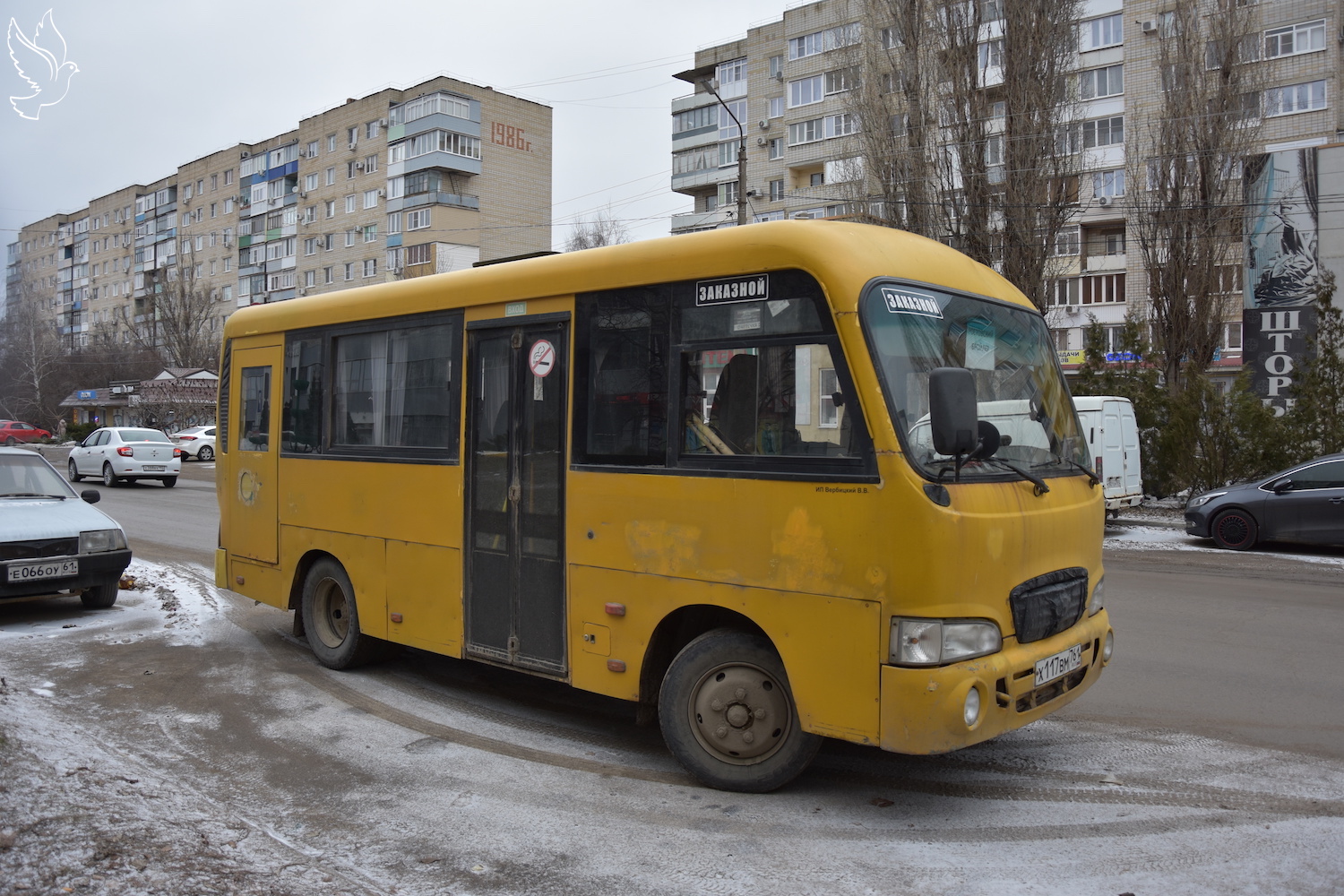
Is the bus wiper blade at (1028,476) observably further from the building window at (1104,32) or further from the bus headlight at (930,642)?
the building window at (1104,32)

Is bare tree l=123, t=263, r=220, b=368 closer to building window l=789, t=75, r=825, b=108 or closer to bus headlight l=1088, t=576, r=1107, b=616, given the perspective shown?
building window l=789, t=75, r=825, b=108

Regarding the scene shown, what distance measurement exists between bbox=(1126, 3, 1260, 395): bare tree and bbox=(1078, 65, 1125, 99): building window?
60.1 ft

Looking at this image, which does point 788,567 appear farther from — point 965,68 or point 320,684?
point 965,68

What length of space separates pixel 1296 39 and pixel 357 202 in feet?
187

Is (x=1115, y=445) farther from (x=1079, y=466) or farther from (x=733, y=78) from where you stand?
Result: (x=733, y=78)

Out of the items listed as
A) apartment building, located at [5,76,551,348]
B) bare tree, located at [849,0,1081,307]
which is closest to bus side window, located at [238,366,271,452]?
bare tree, located at [849,0,1081,307]

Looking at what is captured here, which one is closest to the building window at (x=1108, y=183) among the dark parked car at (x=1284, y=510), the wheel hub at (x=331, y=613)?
the dark parked car at (x=1284, y=510)

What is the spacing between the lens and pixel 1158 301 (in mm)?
27641

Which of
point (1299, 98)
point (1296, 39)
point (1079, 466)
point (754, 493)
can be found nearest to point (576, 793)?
point (754, 493)

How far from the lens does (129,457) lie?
88.6 feet

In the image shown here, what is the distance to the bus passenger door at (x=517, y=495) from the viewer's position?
18.5 ft

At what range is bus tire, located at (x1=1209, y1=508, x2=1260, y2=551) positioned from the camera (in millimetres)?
14641

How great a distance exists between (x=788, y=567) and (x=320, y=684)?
4060mm

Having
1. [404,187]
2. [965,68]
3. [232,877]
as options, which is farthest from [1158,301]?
[404,187]
